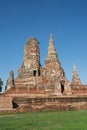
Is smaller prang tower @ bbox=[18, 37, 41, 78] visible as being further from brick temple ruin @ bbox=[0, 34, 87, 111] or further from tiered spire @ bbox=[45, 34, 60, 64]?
tiered spire @ bbox=[45, 34, 60, 64]

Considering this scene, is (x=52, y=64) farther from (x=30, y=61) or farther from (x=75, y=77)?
(x=75, y=77)

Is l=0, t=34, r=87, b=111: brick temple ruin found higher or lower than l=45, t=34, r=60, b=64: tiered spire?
lower

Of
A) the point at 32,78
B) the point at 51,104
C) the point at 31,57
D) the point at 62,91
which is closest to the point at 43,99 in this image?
the point at 51,104

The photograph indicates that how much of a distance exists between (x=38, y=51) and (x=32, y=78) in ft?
14.2

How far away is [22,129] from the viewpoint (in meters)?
10.9

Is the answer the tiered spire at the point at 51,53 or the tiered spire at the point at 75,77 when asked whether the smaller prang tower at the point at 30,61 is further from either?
the tiered spire at the point at 75,77

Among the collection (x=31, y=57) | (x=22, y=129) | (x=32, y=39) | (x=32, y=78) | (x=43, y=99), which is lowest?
(x=22, y=129)

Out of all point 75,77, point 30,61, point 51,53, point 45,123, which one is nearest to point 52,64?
point 51,53

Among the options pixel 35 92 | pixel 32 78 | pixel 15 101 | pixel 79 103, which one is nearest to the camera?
pixel 15 101

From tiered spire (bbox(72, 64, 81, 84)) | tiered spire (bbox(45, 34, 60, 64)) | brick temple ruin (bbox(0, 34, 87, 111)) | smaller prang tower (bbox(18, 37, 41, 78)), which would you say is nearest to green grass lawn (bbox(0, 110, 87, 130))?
brick temple ruin (bbox(0, 34, 87, 111))

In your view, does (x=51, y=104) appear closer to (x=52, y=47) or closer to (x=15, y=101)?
(x=15, y=101)

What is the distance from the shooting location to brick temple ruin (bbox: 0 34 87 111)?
80.4 feet

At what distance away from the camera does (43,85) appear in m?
31.6

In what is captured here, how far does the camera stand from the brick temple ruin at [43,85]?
2452 cm
